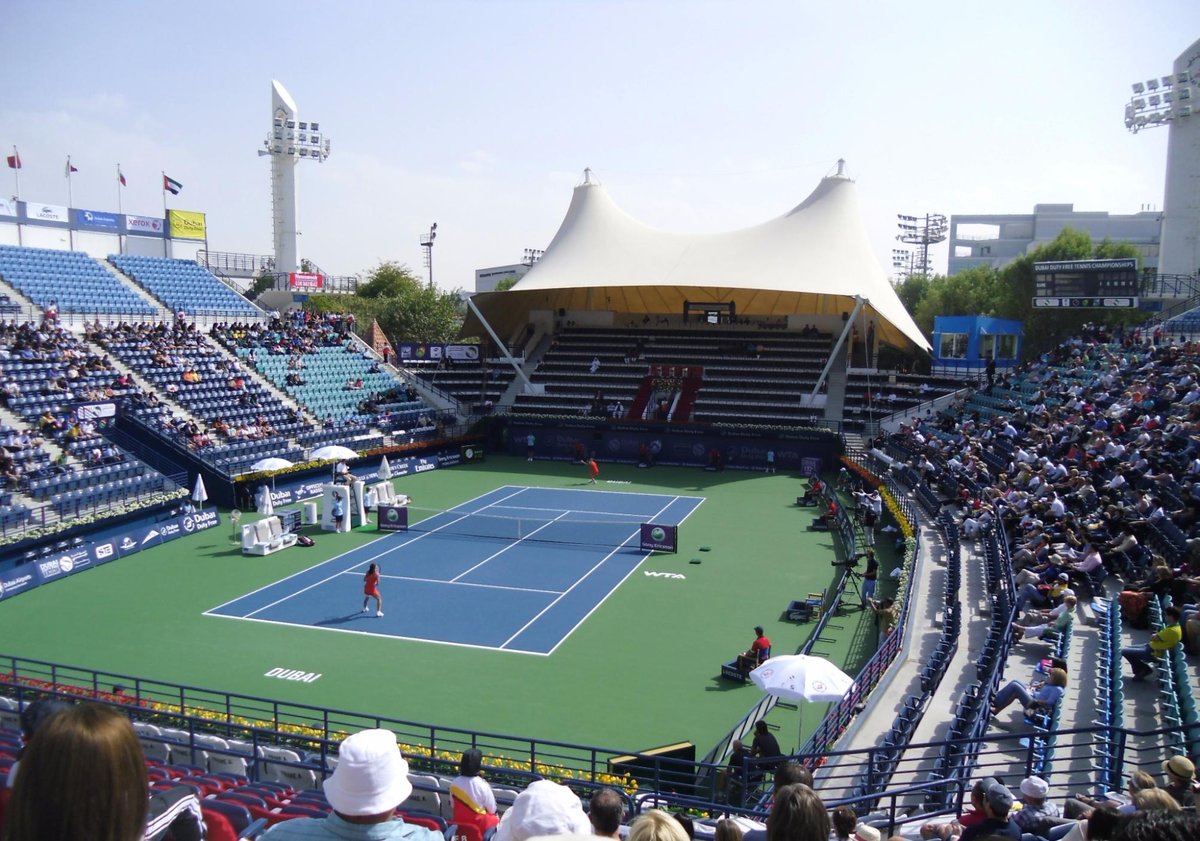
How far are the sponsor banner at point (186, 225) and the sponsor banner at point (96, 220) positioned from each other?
4022 millimetres

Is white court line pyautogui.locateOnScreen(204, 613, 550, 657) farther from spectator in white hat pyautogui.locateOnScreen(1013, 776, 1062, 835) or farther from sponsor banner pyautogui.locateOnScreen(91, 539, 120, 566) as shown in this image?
spectator in white hat pyautogui.locateOnScreen(1013, 776, 1062, 835)

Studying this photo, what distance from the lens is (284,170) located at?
77.5 meters

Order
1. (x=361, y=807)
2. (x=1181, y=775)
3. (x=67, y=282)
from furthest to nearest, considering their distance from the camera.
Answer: (x=67, y=282) < (x=1181, y=775) < (x=361, y=807)

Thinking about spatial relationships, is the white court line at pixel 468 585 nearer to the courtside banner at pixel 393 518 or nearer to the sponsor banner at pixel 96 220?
the courtside banner at pixel 393 518

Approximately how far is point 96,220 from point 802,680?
174 feet

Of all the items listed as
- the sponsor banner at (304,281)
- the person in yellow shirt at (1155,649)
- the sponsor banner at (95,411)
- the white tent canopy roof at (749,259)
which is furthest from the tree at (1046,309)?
the sponsor banner at (304,281)

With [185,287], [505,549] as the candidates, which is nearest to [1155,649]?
[505,549]

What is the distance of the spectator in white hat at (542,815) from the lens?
4.68 metres

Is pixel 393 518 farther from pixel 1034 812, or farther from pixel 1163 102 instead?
pixel 1163 102

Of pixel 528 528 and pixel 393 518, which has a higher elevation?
pixel 393 518

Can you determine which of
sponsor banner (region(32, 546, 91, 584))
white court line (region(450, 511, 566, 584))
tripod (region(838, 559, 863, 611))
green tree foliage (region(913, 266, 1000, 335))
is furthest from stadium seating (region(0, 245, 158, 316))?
green tree foliage (region(913, 266, 1000, 335))

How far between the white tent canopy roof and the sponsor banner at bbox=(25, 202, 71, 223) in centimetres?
2327

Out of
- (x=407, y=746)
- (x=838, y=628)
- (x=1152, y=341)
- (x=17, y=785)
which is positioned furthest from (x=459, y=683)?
(x=1152, y=341)

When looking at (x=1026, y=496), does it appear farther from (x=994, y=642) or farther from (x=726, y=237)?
(x=726, y=237)
